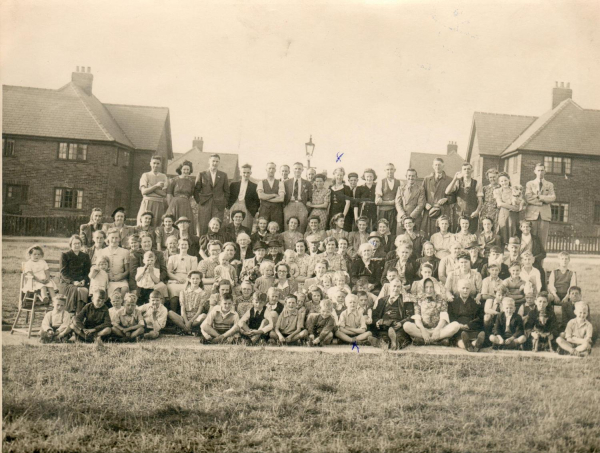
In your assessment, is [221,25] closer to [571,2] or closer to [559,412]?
[571,2]

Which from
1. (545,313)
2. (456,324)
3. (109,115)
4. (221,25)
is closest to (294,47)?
(221,25)

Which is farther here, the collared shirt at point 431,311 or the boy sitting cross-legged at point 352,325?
the collared shirt at point 431,311

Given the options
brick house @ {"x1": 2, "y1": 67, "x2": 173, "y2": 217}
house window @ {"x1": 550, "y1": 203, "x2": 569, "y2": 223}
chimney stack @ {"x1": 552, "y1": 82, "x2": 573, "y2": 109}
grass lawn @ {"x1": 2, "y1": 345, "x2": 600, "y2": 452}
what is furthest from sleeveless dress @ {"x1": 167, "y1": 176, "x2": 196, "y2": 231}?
house window @ {"x1": 550, "y1": 203, "x2": 569, "y2": 223}

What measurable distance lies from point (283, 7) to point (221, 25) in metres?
0.55

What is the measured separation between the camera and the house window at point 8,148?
3934mm

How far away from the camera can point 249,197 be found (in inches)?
190

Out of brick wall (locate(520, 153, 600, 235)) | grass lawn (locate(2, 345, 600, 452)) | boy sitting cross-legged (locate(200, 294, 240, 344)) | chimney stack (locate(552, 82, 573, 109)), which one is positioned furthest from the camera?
brick wall (locate(520, 153, 600, 235))

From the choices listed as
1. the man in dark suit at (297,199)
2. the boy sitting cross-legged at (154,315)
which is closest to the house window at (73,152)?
the boy sitting cross-legged at (154,315)

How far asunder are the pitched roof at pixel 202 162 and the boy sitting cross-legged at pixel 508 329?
2834mm

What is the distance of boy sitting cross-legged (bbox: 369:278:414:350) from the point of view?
400 centimetres

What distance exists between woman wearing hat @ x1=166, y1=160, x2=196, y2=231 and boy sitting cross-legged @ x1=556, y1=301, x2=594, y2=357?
3658 millimetres

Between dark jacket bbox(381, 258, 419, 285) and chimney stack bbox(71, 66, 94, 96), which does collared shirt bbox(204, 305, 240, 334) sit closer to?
dark jacket bbox(381, 258, 419, 285)

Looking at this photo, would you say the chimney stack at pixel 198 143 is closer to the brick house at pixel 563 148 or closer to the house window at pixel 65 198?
the house window at pixel 65 198

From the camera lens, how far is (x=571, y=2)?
401cm
